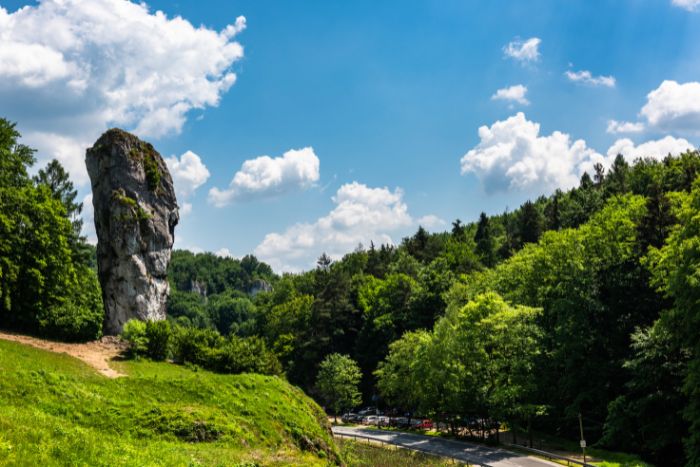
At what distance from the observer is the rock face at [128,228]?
1740 inches

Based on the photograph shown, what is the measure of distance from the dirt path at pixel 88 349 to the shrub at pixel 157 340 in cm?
183

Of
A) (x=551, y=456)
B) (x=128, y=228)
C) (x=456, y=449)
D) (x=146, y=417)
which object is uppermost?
(x=128, y=228)

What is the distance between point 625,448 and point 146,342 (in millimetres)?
34426

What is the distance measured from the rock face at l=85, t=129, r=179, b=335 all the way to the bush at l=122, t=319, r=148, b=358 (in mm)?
11044

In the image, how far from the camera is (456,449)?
139 ft

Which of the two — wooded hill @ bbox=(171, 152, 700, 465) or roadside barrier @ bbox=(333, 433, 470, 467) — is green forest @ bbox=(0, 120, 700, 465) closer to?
wooded hill @ bbox=(171, 152, 700, 465)

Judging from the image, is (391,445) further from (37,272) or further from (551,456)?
(37,272)

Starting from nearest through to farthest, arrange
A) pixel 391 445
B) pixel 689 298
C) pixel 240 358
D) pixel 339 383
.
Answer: pixel 689 298
pixel 240 358
pixel 391 445
pixel 339 383

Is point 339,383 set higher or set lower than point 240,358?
lower

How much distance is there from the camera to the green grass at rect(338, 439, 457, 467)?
3581cm

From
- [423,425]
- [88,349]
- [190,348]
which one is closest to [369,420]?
[423,425]

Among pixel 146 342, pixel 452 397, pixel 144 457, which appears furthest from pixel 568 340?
pixel 144 457

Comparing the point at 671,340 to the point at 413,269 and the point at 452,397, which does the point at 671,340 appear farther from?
the point at 413,269

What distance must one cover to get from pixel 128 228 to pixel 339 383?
3427 centimetres
